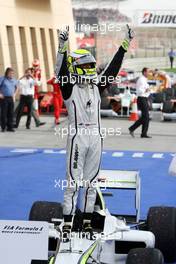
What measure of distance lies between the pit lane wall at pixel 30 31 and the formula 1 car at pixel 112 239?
53.2ft

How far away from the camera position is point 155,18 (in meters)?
23.2

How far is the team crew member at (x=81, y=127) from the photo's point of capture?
19.6 feet

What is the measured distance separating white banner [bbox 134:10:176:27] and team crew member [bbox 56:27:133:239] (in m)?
17.2

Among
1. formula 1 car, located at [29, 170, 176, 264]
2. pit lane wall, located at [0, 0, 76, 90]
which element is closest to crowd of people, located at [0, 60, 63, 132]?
pit lane wall, located at [0, 0, 76, 90]

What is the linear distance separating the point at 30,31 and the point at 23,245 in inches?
869

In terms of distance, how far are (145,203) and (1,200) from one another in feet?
6.46

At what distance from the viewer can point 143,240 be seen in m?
6.04

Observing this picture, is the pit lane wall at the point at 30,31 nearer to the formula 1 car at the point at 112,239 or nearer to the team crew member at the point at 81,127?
the formula 1 car at the point at 112,239

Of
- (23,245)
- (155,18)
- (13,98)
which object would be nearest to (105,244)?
(23,245)

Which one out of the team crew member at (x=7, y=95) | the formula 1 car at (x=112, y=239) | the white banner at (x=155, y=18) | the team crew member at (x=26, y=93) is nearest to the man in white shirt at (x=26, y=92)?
the team crew member at (x=26, y=93)

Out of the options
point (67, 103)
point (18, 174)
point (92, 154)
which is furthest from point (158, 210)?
point (18, 174)

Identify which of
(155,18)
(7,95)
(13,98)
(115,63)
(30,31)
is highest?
(115,63)

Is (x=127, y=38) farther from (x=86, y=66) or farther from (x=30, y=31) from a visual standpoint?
(x=30, y=31)

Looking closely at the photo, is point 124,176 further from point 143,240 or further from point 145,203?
point 145,203
